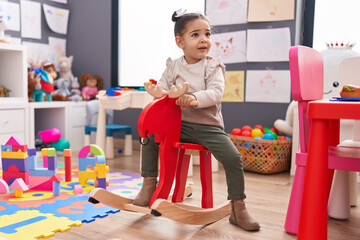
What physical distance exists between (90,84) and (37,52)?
0.54 metres

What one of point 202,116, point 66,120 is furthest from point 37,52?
point 202,116

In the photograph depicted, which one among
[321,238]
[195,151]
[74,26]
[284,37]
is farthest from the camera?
[74,26]

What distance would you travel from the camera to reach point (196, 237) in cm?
133

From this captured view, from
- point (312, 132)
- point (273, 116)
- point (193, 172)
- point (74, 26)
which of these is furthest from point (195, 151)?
point (74, 26)

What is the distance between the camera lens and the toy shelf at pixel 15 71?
9.26 feet

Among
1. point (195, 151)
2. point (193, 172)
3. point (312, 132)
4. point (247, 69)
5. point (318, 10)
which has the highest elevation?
point (318, 10)

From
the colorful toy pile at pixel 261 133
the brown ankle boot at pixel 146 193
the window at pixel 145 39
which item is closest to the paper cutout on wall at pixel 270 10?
the window at pixel 145 39

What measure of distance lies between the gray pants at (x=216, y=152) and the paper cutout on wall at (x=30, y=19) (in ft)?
7.56

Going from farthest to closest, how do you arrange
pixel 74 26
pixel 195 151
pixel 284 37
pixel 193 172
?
pixel 74 26
pixel 284 37
pixel 193 172
pixel 195 151

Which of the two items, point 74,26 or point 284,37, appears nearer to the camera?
point 284,37

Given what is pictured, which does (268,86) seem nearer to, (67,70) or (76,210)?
(76,210)

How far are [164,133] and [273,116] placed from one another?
4.97ft

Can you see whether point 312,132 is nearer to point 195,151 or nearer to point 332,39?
point 195,151

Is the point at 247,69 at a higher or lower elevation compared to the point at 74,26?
lower
